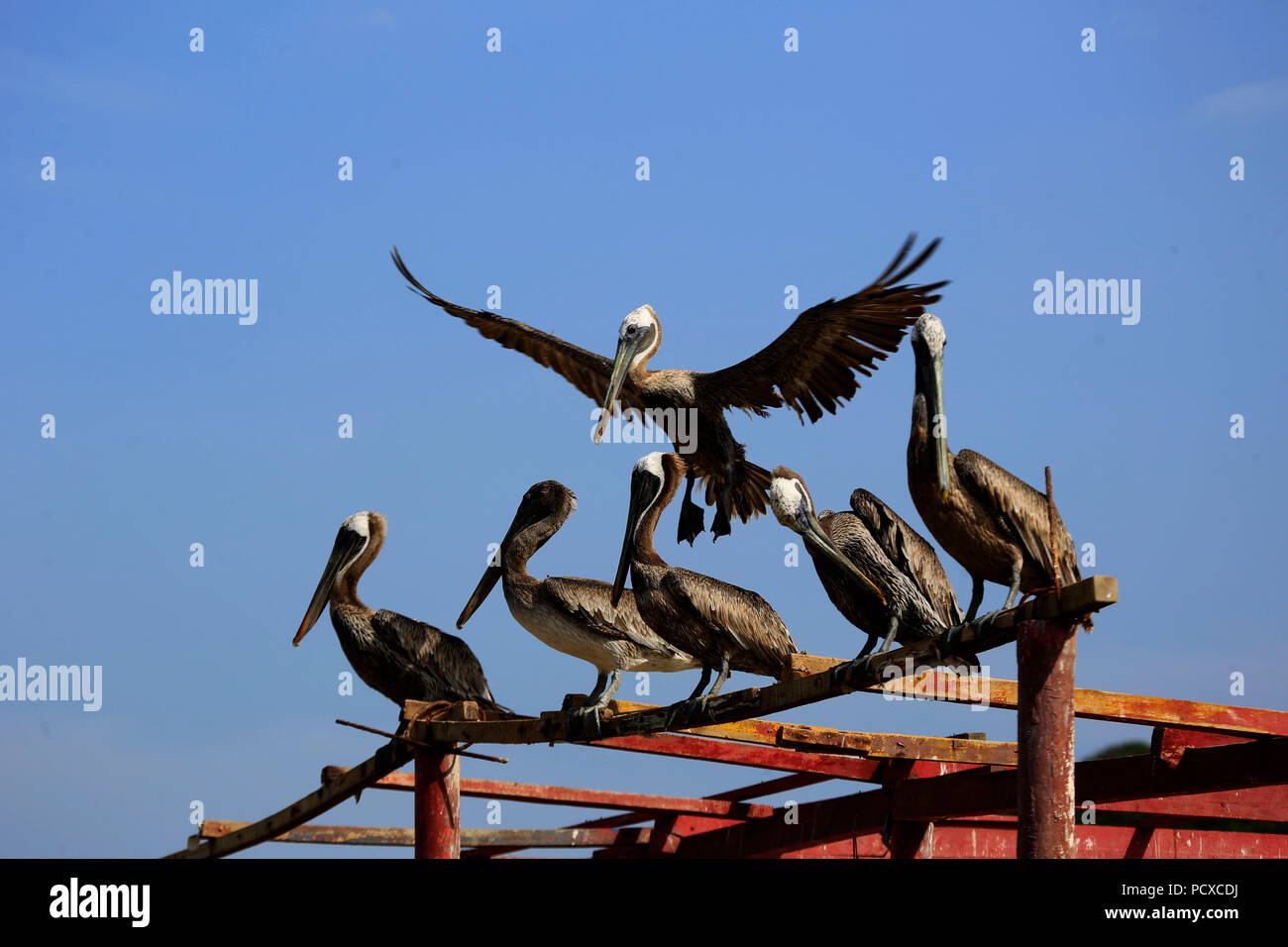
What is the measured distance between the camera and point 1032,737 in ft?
21.8

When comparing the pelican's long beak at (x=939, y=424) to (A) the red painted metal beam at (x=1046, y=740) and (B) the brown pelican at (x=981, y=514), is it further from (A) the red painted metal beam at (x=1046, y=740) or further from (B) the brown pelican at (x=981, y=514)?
(A) the red painted metal beam at (x=1046, y=740)

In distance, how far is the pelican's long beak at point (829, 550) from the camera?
8641 millimetres

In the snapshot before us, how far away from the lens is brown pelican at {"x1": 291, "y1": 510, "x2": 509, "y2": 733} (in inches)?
464

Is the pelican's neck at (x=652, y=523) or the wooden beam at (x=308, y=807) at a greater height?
the pelican's neck at (x=652, y=523)

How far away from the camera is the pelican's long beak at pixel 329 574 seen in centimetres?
1291

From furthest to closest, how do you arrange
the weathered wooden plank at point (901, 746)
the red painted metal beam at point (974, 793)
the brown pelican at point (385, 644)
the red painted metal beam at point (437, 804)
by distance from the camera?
the brown pelican at point (385, 644)
the red painted metal beam at point (437, 804)
the weathered wooden plank at point (901, 746)
the red painted metal beam at point (974, 793)

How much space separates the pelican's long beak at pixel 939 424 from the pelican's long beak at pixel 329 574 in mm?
5879

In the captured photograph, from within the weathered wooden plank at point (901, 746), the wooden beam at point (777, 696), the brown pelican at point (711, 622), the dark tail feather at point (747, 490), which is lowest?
the weathered wooden plank at point (901, 746)

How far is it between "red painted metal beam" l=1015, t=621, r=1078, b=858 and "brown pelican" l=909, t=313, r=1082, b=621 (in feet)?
4.44

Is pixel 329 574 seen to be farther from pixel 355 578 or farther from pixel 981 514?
pixel 981 514

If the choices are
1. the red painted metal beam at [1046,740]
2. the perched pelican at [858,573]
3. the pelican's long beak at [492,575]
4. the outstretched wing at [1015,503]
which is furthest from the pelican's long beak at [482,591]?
the red painted metal beam at [1046,740]

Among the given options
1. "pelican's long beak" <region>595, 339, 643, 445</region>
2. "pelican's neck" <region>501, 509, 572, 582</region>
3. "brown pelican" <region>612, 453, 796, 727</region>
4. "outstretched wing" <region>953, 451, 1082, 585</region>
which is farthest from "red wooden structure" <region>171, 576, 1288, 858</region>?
"pelican's long beak" <region>595, 339, 643, 445</region>

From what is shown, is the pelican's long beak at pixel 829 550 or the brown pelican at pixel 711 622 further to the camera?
the brown pelican at pixel 711 622

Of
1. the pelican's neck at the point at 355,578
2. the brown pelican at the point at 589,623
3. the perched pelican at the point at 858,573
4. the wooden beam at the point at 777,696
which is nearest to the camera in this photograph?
the wooden beam at the point at 777,696
